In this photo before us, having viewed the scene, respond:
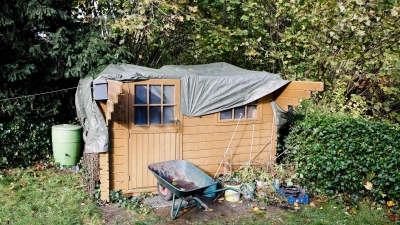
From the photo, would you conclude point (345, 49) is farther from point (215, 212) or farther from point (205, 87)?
point (215, 212)

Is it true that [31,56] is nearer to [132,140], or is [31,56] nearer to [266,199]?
[132,140]

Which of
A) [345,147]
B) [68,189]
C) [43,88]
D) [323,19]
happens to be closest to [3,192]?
[68,189]

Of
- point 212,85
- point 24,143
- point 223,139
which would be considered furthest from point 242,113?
point 24,143

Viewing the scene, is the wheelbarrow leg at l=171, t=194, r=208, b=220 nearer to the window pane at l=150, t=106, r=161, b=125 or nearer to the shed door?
the shed door

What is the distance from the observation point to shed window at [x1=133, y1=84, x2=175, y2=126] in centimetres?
538

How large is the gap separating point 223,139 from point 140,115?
1618 mm

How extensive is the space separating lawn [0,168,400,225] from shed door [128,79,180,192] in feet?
2.34

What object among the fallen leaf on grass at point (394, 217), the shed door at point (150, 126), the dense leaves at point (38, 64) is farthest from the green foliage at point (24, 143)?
the fallen leaf on grass at point (394, 217)

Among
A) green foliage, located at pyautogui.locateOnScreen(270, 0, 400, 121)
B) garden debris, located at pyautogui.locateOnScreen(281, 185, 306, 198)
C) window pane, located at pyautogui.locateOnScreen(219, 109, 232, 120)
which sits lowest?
garden debris, located at pyautogui.locateOnScreen(281, 185, 306, 198)

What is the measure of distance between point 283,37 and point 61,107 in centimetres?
550

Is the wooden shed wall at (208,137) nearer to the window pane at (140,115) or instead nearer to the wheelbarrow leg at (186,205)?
the window pane at (140,115)

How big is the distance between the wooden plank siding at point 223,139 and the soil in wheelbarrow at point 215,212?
76 centimetres

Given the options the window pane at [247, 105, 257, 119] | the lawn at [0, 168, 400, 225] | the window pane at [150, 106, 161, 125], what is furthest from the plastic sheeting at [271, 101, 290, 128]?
the window pane at [150, 106, 161, 125]

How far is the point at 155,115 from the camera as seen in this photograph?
18.1 ft
